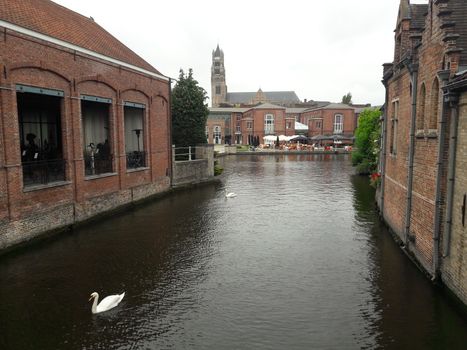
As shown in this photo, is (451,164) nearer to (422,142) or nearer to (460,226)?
(460,226)

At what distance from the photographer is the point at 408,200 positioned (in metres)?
11.6

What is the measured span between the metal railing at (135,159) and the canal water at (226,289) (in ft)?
15.4

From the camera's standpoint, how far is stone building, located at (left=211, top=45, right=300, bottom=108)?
4796 inches

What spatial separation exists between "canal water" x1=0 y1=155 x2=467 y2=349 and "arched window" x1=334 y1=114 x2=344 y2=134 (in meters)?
67.9

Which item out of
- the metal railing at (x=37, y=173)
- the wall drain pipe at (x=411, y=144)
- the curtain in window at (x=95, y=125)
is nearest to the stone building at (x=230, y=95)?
the curtain in window at (x=95, y=125)

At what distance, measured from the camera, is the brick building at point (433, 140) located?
834 cm

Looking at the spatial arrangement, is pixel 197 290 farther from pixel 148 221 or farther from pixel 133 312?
pixel 148 221

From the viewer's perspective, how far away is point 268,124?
3253 inches

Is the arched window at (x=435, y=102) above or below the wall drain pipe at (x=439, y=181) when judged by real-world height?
above

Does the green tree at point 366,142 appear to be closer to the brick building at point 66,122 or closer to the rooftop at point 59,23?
the brick building at point 66,122

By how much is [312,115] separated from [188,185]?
214ft

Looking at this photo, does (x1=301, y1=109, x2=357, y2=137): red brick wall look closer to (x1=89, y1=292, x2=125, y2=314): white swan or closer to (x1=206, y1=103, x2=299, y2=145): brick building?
(x1=206, y1=103, x2=299, y2=145): brick building

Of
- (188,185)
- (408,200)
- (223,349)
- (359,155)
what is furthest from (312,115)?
(223,349)

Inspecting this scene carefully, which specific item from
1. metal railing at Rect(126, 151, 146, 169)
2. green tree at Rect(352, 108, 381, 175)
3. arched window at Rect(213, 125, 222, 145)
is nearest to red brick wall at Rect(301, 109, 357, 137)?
arched window at Rect(213, 125, 222, 145)
